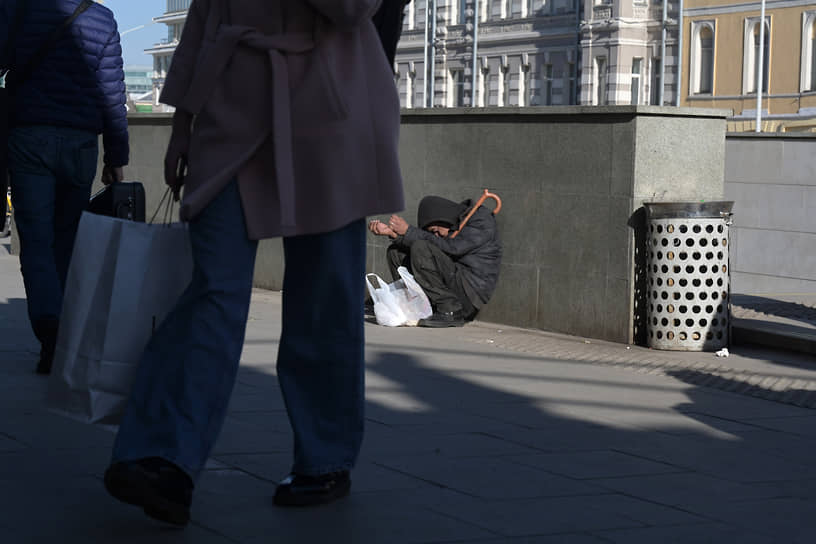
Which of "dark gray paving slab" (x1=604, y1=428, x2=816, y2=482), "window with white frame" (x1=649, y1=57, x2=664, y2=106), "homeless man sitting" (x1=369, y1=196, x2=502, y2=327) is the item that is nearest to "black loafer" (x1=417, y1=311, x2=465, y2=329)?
"homeless man sitting" (x1=369, y1=196, x2=502, y2=327)

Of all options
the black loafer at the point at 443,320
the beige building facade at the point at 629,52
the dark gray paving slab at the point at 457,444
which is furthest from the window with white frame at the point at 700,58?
the dark gray paving slab at the point at 457,444

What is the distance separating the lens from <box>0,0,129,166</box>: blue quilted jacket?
20.6 feet

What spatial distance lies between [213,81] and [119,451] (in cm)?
98

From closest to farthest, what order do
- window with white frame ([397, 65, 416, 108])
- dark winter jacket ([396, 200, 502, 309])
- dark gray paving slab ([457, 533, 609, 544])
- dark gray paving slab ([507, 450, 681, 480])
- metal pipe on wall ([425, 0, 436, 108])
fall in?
dark gray paving slab ([457, 533, 609, 544]) → dark gray paving slab ([507, 450, 681, 480]) → dark winter jacket ([396, 200, 502, 309]) → metal pipe on wall ([425, 0, 436, 108]) → window with white frame ([397, 65, 416, 108])

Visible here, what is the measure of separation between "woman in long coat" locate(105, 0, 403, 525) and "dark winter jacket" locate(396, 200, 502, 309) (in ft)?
17.2

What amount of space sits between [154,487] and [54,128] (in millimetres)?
3125

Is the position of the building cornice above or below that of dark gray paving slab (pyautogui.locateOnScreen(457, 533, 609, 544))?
above

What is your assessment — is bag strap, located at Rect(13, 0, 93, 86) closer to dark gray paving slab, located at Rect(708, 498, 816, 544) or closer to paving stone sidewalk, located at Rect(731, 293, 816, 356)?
dark gray paving slab, located at Rect(708, 498, 816, 544)

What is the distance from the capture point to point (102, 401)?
3.92 m

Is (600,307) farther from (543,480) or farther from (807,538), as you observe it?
(807,538)

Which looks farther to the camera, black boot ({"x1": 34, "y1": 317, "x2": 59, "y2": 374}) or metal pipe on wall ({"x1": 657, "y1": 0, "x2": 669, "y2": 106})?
metal pipe on wall ({"x1": 657, "y1": 0, "x2": 669, "y2": 106})

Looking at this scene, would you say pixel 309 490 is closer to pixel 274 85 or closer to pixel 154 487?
pixel 154 487

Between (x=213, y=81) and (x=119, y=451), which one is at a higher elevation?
(x=213, y=81)

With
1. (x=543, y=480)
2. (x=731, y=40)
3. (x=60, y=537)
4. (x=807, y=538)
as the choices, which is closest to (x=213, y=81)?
(x=60, y=537)
